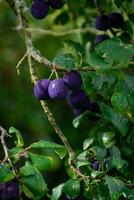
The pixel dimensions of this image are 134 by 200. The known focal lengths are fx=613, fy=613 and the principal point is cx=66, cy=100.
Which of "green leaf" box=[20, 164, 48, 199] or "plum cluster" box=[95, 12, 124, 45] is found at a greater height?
"plum cluster" box=[95, 12, 124, 45]

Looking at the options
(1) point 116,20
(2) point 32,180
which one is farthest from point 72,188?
(1) point 116,20

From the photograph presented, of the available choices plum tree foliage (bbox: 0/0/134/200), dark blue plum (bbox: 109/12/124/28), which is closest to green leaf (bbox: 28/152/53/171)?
plum tree foliage (bbox: 0/0/134/200)

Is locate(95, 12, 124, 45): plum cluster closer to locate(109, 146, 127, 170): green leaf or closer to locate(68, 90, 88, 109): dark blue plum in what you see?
locate(68, 90, 88, 109): dark blue plum

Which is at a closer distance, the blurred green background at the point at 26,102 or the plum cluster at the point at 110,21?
the plum cluster at the point at 110,21

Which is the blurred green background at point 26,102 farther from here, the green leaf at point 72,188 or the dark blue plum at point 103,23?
the green leaf at point 72,188

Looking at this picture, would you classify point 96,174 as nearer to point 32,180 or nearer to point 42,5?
point 32,180

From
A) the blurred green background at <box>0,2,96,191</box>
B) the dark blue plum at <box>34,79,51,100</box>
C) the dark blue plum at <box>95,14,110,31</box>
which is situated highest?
the dark blue plum at <box>95,14,110,31</box>

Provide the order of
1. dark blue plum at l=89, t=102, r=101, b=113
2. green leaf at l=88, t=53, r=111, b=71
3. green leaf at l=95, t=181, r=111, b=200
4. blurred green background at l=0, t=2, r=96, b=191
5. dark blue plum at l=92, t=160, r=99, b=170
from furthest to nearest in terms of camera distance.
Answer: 1. blurred green background at l=0, t=2, r=96, b=191
2. dark blue plum at l=89, t=102, r=101, b=113
3. dark blue plum at l=92, t=160, r=99, b=170
4. green leaf at l=95, t=181, r=111, b=200
5. green leaf at l=88, t=53, r=111, b=71

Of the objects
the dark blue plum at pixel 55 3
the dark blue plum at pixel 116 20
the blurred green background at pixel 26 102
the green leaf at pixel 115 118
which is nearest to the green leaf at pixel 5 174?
the green leaf at pixel 115 118

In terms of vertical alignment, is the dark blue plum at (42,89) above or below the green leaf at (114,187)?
above
